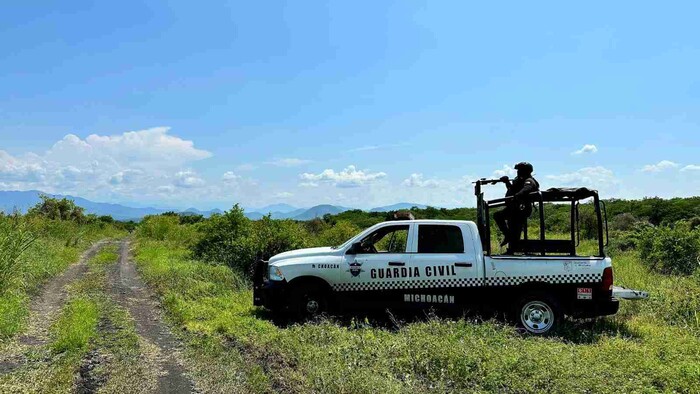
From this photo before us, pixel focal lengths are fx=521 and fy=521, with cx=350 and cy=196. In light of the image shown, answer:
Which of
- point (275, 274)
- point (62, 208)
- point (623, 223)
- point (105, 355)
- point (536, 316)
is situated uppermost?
point (62, 208)

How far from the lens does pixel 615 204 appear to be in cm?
4822

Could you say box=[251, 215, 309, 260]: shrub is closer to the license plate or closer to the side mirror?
the side mirror

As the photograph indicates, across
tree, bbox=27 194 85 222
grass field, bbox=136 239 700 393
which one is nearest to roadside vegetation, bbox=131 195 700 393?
grass field, bbox=136 239 700 393

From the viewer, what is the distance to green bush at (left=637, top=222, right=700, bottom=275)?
14.0 metres

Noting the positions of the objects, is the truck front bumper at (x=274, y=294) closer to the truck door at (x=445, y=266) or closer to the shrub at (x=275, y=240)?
the truck door at (x=445, y=266)

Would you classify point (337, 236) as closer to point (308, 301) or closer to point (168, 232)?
point (308, 301)

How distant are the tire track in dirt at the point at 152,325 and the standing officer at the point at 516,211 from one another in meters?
5.60

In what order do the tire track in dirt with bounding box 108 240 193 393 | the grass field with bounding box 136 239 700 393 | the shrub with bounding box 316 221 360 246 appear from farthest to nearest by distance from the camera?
the shrub with bounding box 316 221 360 246, the tire track in dirt with bounding box 108 240 193 393, the grass field with bounding box 136 239 700 393

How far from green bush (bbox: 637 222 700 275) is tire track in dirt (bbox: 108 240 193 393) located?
1288cm

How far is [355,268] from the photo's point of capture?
28.1 ft

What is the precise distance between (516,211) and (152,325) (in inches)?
253

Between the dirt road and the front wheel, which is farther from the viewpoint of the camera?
the front wheel

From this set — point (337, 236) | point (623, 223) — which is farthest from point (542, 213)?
point (623, 223)

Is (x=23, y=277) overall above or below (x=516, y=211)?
below
